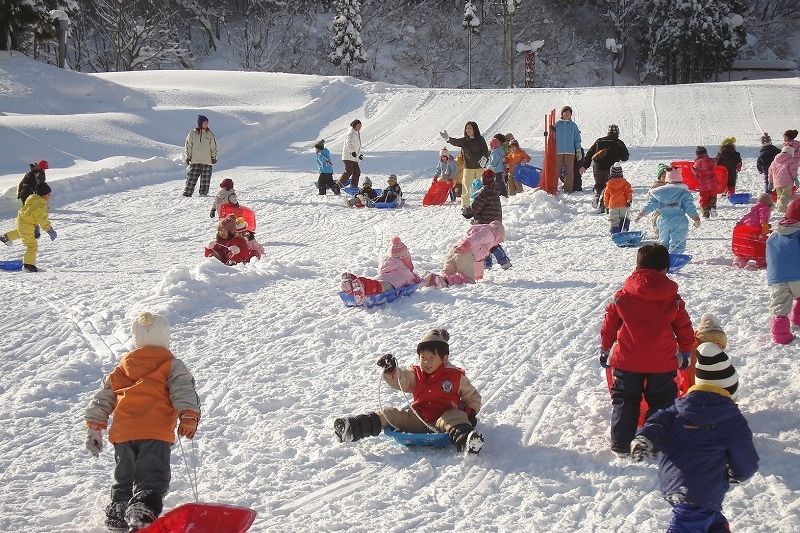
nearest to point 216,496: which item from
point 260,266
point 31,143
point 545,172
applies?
point 260,266

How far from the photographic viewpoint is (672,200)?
9.74m

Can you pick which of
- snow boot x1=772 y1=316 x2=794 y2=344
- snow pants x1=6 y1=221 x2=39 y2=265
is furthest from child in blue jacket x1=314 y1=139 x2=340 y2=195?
snow boot x1=772 y1=316 x2=794 y2=344

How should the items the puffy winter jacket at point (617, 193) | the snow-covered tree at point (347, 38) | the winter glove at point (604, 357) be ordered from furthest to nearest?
the snow-covered tree at point (347, 38) < the puffy winter jacket at point (617, 193) < the winter glove at point (604, 357)

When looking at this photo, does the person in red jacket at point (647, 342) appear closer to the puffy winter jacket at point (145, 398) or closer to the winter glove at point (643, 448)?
the winter glove at point (643, 448)

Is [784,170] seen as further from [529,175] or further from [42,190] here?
[42,190]

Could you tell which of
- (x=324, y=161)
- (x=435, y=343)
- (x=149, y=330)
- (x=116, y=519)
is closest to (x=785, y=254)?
(x=435, y=343)

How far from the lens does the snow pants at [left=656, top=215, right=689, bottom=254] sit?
9789 mm

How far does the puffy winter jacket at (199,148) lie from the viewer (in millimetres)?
16266

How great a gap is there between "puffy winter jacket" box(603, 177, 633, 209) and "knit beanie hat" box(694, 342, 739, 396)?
756cm

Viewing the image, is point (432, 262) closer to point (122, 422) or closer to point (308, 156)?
point (122, 422)

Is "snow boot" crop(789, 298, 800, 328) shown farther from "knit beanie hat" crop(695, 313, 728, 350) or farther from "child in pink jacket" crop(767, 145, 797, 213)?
"child in pink jacket" crop(767, 145, 797, 213)

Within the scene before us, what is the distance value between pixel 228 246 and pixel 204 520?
23.7ft

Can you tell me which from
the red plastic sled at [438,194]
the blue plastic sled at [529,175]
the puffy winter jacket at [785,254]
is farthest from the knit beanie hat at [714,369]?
the blue plastic sled at [529,175]

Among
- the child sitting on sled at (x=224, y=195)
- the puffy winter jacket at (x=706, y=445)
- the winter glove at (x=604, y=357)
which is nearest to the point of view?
the puffy winter jacket at (x=706, y=445)
